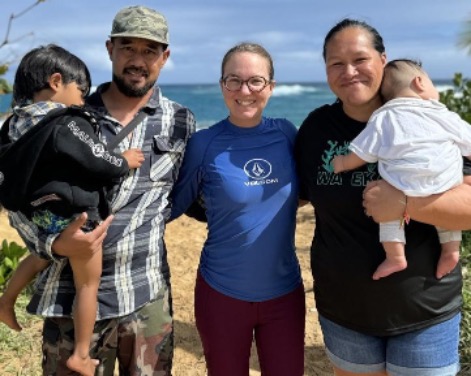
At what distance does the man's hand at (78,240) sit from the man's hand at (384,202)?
43.4 inches

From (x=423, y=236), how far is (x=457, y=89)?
5418mm

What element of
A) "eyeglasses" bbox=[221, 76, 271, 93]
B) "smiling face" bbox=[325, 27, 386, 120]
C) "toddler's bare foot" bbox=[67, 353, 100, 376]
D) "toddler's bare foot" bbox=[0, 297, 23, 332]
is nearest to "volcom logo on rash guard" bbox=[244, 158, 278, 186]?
"eyeglasses" bbox=[221, 76, 271, 93]

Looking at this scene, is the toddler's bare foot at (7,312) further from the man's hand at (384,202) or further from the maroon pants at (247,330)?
the man's hand at (384,202)

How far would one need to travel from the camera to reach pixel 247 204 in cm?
259

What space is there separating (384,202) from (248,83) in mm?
878

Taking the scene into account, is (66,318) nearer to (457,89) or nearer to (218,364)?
(218,364)

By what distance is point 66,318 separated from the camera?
2.52 m

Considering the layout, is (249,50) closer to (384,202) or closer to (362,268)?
(384,202)

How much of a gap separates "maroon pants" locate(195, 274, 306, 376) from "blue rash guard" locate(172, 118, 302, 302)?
0.05 metres

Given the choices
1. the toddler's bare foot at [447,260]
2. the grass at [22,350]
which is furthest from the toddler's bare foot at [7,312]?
the toddler's bare foot at [447,260]

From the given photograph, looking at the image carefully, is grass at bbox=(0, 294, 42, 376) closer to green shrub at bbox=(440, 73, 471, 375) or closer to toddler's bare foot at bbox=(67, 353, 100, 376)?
toddler's bare foot at bbox=(67, 353, 100, 376)

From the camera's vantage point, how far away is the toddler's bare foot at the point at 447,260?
2.25 metres

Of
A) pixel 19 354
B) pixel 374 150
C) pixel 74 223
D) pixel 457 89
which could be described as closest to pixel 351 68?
pixel 374 150

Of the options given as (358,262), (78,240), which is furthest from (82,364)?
(358,262)
